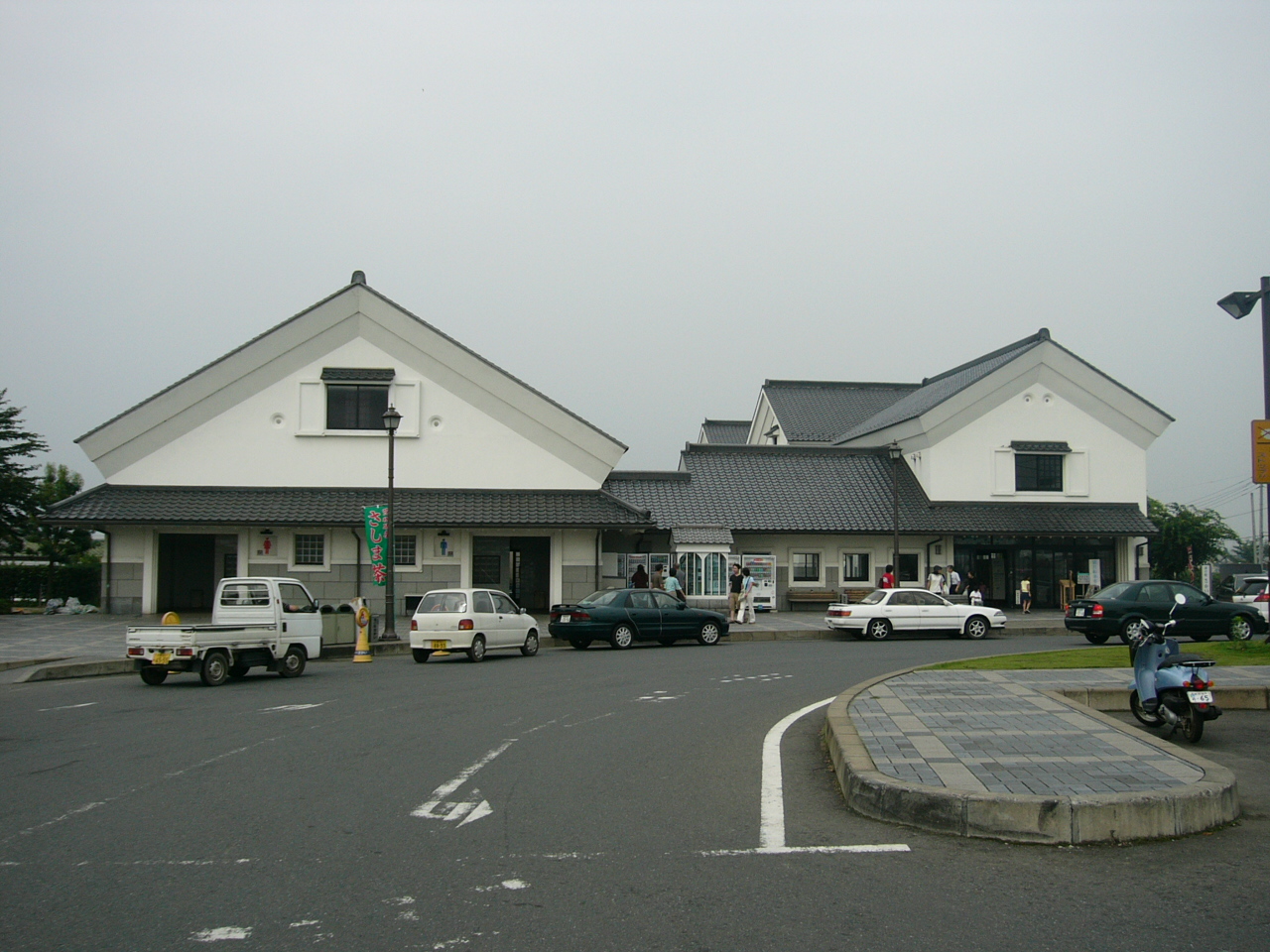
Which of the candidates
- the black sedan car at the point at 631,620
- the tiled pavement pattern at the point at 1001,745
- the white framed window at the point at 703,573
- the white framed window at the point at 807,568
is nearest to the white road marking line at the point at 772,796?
the tiled pavement pattern at the point at 1001,745

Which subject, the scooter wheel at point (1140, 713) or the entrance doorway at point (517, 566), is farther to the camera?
the entrance doorway at point (517, 566)

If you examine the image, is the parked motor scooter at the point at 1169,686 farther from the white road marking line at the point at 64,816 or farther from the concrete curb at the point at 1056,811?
the white road marking line at the point at 64,816

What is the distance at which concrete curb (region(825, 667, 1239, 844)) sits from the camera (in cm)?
686

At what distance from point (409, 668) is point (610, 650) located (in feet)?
18.9

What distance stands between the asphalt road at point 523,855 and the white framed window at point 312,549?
65.3ft

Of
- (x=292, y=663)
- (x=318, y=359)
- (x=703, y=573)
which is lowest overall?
(x=292, y=663)

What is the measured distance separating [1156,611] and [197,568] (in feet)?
92.6

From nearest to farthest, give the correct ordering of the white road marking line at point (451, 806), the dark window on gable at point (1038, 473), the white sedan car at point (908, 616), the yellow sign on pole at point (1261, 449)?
1. the white road marking line at point (451, 806)
2. the yellow sign on pole at point (1261, 449)
3. the white sedan car at point (908, 616)
4. the dark window on gable at point (1038, 473)

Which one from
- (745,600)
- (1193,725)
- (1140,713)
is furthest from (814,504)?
(1193,725)

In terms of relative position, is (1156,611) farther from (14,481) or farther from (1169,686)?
(14,481)

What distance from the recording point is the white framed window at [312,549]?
31984 millimetres

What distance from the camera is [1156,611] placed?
24422 millimetres

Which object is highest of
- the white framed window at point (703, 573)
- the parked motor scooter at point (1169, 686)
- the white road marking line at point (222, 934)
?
the white framed window at point (703, 573)

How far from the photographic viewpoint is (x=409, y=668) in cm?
1969
